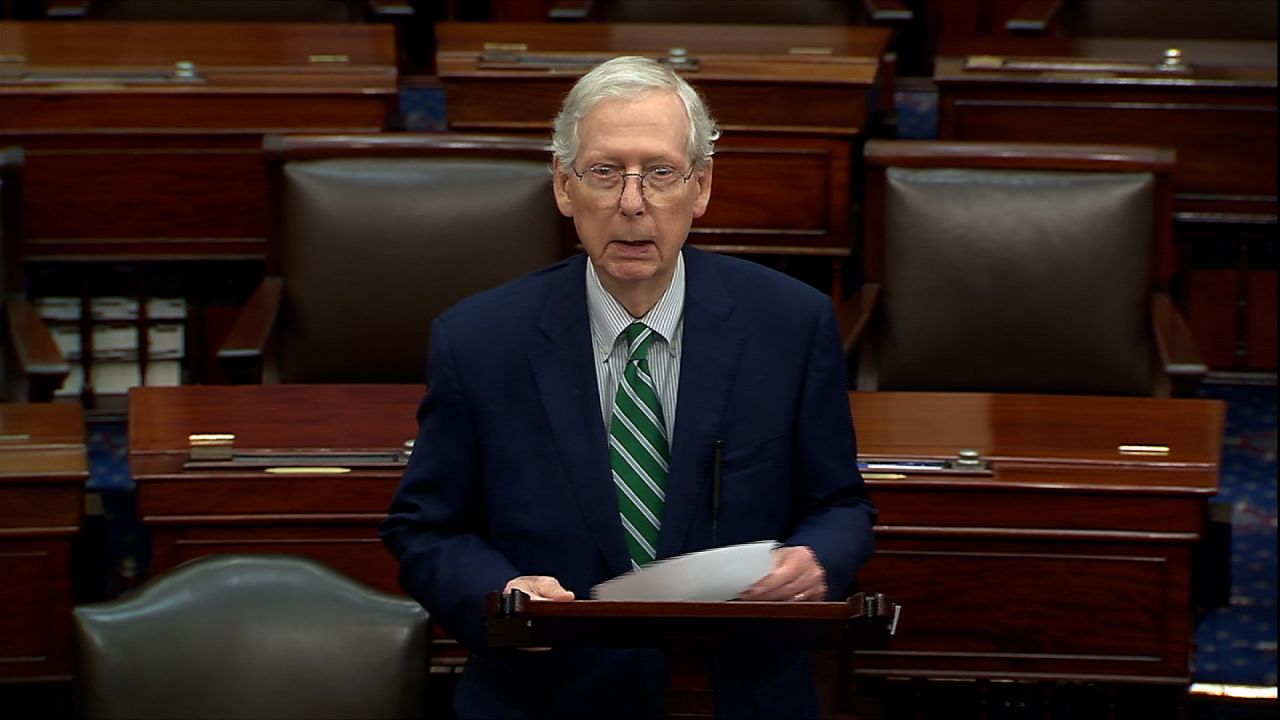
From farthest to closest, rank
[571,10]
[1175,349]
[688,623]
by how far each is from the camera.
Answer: [571,10], [1175,349], [688,623]

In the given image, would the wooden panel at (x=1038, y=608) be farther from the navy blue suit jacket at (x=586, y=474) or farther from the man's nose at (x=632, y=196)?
the man's nose at (x=632, y=196)

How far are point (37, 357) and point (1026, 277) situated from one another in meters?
1.01

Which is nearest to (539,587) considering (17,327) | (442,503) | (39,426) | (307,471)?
(442,503)

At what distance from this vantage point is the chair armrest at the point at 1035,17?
2.63m

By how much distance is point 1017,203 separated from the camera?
2.04m

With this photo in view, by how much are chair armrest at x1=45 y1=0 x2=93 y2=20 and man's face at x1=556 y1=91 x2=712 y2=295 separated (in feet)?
6.12

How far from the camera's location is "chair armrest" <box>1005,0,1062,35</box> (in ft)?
8.64

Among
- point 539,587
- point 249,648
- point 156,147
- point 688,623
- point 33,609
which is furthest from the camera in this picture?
point 156,147

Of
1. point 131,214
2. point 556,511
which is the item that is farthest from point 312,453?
point 131,214

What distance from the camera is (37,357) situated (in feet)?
6.47

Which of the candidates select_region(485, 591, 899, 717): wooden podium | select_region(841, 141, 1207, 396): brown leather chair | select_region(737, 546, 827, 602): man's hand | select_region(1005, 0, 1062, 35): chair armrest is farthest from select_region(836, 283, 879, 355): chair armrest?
select_region(485, 591, 899, 717): wooden podium

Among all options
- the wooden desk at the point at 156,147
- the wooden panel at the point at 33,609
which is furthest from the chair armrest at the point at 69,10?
the wooden panel at the point at 33,609

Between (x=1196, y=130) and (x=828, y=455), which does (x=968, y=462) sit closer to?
(x=828, y=455)

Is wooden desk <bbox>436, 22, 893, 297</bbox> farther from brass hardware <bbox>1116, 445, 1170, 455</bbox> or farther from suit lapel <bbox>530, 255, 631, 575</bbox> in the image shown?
suit lapel <bbox>530, 255, 631, 575</bbox>
